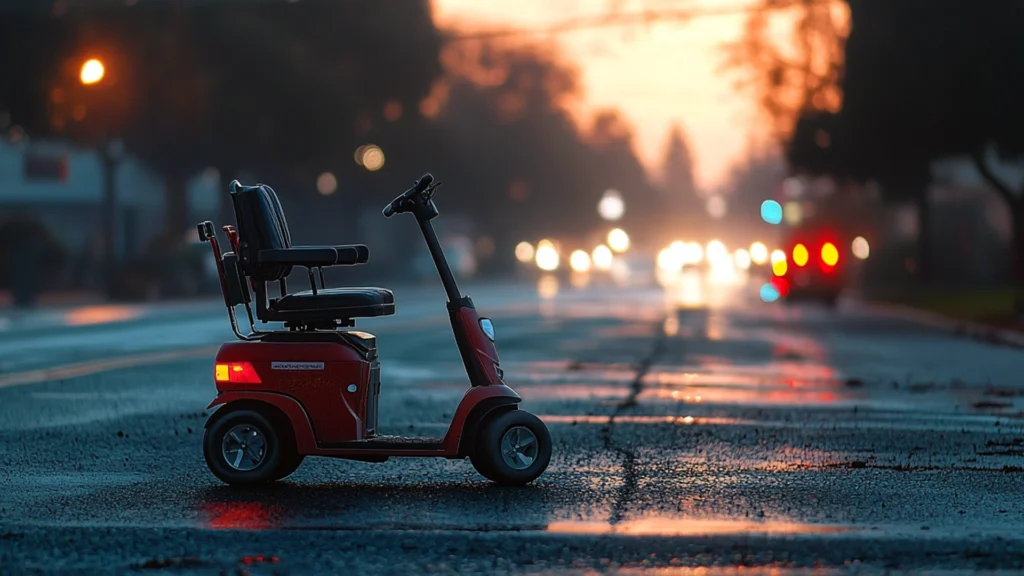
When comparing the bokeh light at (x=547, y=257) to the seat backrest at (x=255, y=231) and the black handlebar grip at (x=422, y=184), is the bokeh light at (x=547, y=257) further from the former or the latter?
the seat backrest at (x=255, y=231)

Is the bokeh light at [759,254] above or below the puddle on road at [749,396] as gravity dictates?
above

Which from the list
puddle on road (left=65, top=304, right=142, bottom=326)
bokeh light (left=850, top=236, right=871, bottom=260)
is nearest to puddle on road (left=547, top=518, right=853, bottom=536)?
puddle on road (left=65, top=304, right=142, bottom=326)

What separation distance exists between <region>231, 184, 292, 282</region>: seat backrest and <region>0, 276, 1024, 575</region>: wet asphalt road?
1.14m

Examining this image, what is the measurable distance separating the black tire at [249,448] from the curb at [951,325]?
18.0m

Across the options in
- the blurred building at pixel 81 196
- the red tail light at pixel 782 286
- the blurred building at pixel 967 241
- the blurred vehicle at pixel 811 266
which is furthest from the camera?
the blurred building at pixel 81 196

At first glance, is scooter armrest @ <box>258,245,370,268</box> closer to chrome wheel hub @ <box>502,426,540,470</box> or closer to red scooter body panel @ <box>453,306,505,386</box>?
red scooter body panel @ <box>453,306,505,386</box>

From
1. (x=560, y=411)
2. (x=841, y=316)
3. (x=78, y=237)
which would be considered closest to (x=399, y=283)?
(x=78, y=237)

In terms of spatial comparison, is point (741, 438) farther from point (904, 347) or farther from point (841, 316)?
point (841, 316)

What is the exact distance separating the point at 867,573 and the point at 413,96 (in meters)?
62.5

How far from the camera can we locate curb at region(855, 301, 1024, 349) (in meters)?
26.3

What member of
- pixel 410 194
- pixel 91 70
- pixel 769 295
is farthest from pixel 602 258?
pixel 410 194

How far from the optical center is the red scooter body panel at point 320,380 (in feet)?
28.9

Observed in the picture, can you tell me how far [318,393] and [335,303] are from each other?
1.58ft

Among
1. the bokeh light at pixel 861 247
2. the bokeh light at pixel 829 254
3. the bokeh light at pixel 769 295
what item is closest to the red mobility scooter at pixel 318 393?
the bokeh light at pixel 829 254
